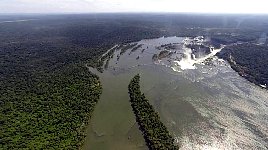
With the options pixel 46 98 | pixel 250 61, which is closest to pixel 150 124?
pixel 46 98

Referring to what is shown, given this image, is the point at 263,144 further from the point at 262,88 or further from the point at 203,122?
the point at 262,88

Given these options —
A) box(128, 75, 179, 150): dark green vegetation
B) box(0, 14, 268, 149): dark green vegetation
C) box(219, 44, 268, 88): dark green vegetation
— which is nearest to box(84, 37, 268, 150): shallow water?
box(128, 75, 179, 150): dark green vegetation

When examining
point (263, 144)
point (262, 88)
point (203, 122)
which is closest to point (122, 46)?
point (262, 88)

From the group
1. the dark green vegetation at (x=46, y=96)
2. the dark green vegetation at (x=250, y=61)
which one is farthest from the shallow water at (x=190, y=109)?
the dark green vegetation at (x=46, y=96)

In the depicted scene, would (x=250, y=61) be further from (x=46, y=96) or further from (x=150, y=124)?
(x=46, y=96)

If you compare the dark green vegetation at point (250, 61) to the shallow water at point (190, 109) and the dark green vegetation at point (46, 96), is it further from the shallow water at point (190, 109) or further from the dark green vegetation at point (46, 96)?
the dark green vegetation at point (46, 96)
